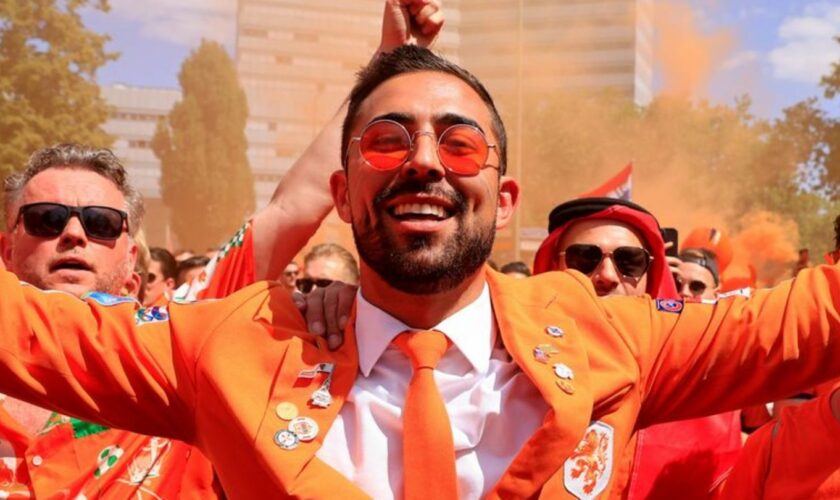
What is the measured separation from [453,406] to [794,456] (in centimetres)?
103

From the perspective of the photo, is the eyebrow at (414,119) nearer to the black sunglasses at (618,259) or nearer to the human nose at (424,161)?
the human nose at (424,161)

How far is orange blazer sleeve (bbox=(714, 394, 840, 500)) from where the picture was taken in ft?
8.97

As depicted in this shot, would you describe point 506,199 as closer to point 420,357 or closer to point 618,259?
point 420,357

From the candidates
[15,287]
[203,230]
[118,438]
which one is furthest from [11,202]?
[203,230]

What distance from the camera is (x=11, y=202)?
3463 mm

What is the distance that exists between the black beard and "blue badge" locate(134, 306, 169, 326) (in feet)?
1.60

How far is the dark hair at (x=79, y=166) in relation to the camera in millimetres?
3445

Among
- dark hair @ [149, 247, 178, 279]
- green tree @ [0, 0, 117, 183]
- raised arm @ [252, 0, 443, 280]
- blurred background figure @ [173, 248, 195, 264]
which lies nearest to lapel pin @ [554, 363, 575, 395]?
raised arm @ [252, 0, 443, 280]

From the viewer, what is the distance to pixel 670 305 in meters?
2.65

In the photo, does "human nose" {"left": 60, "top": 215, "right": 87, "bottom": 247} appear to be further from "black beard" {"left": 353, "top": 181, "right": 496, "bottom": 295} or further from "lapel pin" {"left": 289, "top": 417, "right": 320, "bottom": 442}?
"lapel pin" {"left": 289, "top": 417, "right": 320, "bottom": 442}

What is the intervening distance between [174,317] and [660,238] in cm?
215

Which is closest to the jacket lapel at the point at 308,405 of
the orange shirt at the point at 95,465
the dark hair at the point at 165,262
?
the orange shirt at the point at 95,465

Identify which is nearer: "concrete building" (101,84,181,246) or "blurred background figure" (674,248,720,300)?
"blurred background figure" (674,248,720,300)

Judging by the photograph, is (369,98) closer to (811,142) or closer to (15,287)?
(15,287)
